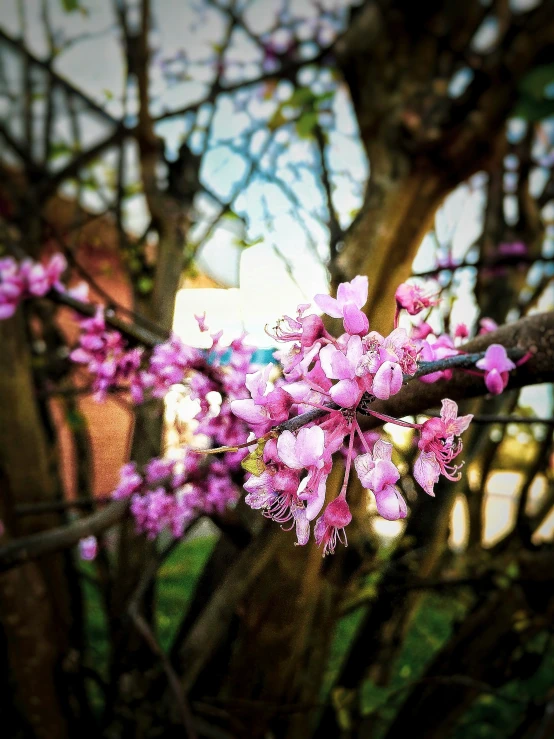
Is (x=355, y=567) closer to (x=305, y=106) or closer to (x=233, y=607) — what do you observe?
(x=233, y=607)

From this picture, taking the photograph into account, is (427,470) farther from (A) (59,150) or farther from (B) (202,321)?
(A) (59,150)

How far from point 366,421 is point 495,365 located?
0.54 feet

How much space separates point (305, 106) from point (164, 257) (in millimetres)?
781

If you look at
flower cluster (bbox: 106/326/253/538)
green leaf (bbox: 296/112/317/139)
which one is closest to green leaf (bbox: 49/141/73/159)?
green leaf (bbox: 296/112/317/139)

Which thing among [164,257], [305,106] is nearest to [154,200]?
[164,257]

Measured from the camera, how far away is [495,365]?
1.99 feet

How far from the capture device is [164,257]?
85.3 inches

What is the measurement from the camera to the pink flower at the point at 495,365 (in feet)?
1.97

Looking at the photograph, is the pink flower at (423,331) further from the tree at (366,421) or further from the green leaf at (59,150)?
the green leaf at (59,150)

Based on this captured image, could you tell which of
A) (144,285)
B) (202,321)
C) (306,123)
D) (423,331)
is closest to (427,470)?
(423,331)

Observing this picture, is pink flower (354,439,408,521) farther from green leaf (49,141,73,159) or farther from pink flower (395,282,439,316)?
green leaf (49,141,73,159)

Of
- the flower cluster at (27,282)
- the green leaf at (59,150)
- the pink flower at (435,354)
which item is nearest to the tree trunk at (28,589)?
the flower cluster at (27,282)

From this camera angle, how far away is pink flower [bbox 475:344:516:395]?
1.97 feet

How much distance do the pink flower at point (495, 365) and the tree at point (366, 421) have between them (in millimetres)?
46
